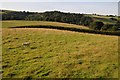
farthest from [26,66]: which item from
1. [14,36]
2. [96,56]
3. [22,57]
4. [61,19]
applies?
[61,19]

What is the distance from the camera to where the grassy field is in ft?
98.8

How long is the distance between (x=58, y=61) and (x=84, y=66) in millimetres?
4424

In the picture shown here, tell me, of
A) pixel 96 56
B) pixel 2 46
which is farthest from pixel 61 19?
pixel 96 56

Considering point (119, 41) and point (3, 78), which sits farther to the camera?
point (119, 41)

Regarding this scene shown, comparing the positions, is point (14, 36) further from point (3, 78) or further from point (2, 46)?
point (3, 78)

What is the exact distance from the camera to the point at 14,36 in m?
50.4

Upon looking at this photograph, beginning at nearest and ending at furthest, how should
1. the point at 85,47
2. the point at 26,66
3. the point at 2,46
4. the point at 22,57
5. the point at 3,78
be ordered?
the point at 3,78, the point at 26,66, the point at 22,57, the point at 85,47, the point at 2,46

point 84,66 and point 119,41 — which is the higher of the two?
point 119,41

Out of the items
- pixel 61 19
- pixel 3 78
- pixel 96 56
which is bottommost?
pixel 3 78

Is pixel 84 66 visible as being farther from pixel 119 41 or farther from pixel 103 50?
pixel 119 41

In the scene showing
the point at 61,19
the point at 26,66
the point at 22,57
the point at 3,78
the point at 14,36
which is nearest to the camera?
the point at 3,78

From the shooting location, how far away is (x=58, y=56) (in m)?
36.2

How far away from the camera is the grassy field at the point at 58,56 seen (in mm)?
30109

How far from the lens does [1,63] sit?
1367 inches
